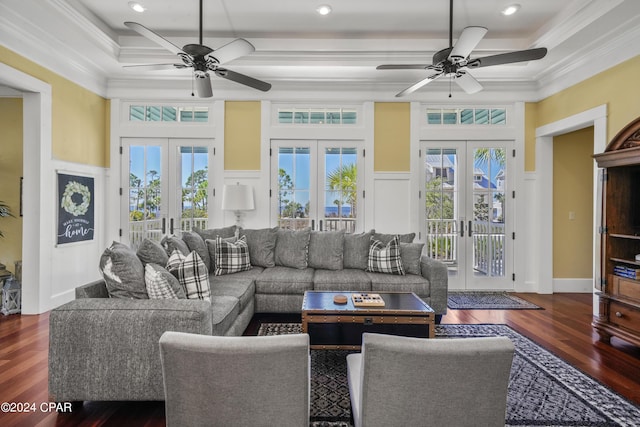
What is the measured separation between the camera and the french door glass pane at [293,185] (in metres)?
5.12

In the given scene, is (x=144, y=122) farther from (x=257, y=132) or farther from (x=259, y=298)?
(x=259, y=298)

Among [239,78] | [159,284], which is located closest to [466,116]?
[239,78]

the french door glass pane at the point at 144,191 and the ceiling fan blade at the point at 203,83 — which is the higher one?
the ceiling fan blade at the point at 203,83

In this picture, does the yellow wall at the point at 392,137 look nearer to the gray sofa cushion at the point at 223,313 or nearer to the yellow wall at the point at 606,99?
the yellow wall at the point at 606,99

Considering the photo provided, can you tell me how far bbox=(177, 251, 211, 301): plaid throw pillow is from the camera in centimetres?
262

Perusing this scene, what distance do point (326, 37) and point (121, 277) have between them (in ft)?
11.7

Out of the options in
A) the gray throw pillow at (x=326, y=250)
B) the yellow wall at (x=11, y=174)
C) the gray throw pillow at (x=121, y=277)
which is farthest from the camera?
the yellow wall at (x=11, y=174)

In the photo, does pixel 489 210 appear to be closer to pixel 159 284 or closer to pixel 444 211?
pixel 444 211

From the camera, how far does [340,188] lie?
16.8 feet

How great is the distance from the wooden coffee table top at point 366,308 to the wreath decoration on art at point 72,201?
10.9 ft

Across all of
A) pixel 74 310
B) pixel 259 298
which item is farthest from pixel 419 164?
pixel 74 310

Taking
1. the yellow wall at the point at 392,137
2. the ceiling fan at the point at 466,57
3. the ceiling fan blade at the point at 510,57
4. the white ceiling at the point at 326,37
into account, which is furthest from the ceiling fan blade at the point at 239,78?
the yellow wall at the point at 392,137

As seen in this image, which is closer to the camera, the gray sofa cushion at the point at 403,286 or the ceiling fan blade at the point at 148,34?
the ceiling fan blade at the point at 148,34

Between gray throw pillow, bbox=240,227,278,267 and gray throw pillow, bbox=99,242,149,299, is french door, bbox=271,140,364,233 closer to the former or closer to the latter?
gray throw pillow, bbox=240,227,278,267
